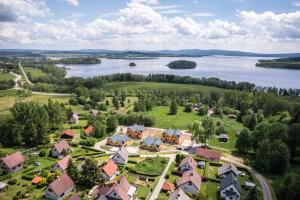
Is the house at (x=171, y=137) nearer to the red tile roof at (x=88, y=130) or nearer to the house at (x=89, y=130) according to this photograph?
the house at (x=89, y=130)

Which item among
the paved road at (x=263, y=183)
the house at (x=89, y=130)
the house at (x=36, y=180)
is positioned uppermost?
the house at (x=36, y=180)

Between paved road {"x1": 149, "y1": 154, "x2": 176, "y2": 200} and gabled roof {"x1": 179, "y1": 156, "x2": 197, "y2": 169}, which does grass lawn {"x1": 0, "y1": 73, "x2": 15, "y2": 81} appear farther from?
gabled roof {"x1": 179, "y1": 156, "x2": 197, "y2": 169}

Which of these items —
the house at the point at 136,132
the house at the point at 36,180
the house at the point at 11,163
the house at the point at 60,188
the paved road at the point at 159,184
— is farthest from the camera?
the house at the point at 136,132

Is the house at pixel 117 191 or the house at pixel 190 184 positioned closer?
the house at pixel 117 191

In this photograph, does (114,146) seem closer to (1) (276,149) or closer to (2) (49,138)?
(2) (49,138)

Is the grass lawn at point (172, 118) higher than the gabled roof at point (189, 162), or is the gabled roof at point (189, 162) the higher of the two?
the gabled roof at point (189, 162)

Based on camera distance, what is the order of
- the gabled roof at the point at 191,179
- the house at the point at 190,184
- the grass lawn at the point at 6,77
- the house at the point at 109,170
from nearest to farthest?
1. the house at the point at 190,184
2. the gabled roof at the point at 191,179
3. the house at the point at 109,170
4. the grass lawn at the point at 6,77

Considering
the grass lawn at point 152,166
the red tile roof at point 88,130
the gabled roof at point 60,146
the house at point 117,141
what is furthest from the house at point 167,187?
the red tile roof at point 88,130

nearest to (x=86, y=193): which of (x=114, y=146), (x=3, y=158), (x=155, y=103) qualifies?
(x=3, y=158)
